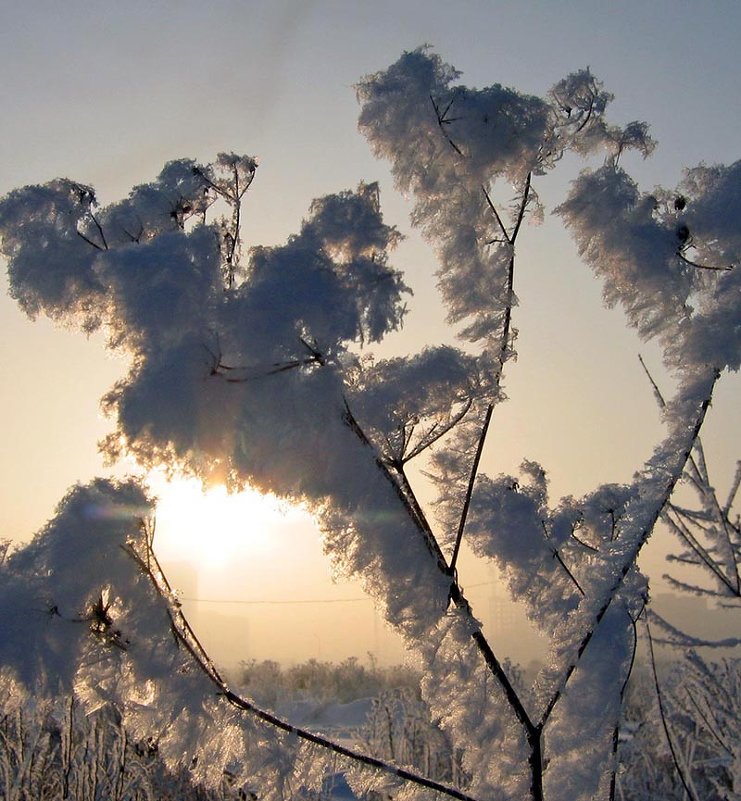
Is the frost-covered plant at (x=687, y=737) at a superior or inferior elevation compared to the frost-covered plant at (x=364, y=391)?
inferior

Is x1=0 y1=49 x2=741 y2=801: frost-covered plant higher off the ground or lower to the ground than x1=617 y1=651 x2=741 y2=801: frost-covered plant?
higher

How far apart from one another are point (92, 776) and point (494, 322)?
3.52m

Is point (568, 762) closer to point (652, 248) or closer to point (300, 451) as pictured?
point (300, 451)

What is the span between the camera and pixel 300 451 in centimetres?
164

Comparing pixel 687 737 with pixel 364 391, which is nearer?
pixel 364 391

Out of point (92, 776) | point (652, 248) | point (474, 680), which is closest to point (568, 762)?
point (474, 680)

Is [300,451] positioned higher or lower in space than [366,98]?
lower

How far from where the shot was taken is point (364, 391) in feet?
5.94

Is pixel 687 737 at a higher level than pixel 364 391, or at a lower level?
lower

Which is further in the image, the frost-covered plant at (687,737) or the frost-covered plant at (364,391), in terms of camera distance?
the frost-covered plant at (687,737)

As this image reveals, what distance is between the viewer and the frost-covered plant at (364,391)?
1591 millimetres

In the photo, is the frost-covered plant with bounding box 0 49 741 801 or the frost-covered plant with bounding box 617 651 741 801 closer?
the frost-covered plant with bounding box 0 49 741 801

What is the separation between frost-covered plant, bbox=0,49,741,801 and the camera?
159cm

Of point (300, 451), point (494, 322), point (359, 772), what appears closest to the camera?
point (300, 451)
